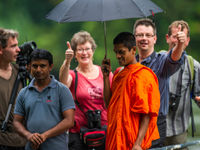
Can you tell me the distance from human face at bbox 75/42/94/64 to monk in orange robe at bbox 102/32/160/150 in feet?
2.99

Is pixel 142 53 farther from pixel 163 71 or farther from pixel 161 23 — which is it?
pixel 161 23

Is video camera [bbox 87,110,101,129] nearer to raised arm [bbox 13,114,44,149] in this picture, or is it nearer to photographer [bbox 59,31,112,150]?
photographer [bbox 59,31,112,150]

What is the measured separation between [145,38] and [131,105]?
815 mm

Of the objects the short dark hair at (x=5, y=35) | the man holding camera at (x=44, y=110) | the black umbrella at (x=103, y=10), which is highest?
the black umbrella at (x=103, y=10)

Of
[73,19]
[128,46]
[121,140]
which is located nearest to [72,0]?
[73,19]

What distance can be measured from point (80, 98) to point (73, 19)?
81cm

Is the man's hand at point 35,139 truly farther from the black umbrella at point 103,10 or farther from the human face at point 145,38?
the human face at point 145,38

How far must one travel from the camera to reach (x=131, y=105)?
2973 millimetres

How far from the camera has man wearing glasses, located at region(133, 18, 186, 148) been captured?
3.26m

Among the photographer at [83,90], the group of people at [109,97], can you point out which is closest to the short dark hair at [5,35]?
the group of people at [109,97]

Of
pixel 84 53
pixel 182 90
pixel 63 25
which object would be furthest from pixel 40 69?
pixel 63 25

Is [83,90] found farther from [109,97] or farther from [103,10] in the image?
[103,10]

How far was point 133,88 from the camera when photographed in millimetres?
2975

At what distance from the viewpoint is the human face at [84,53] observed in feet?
13.1
